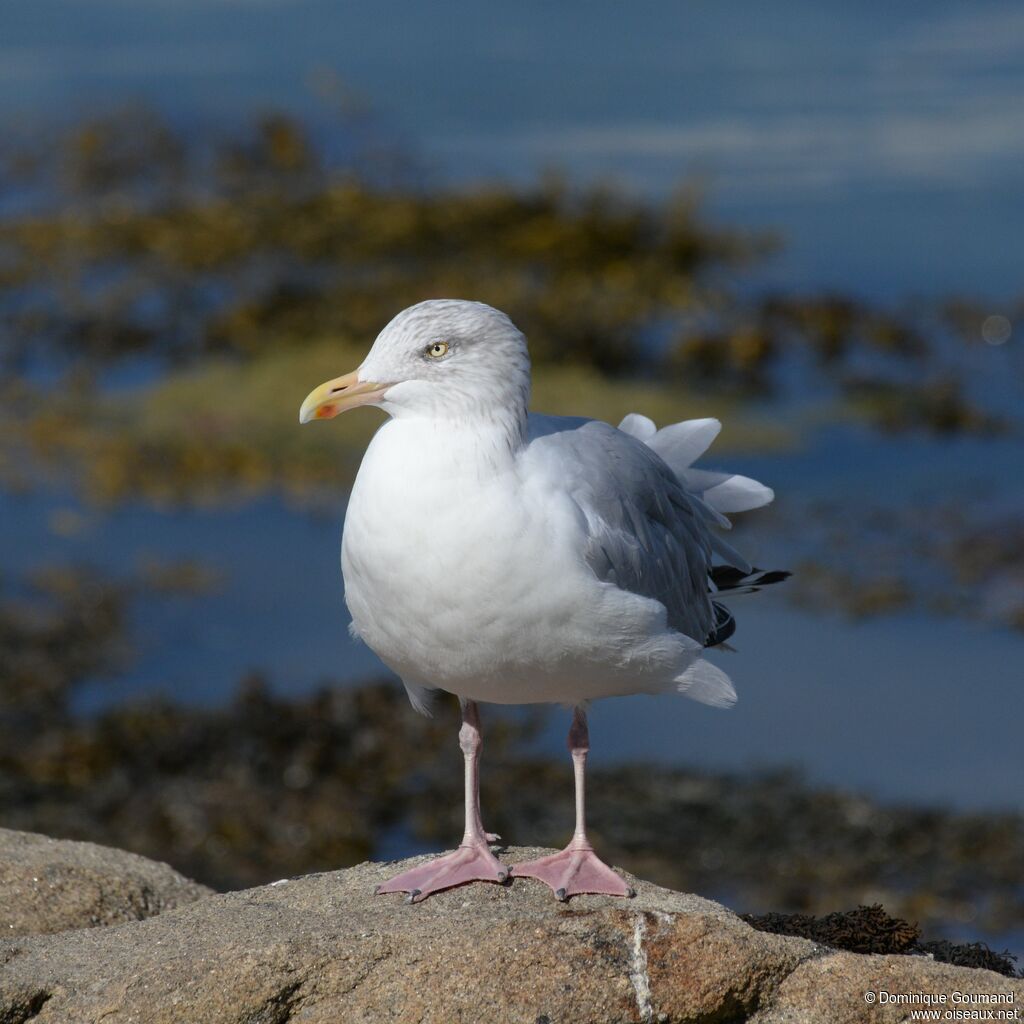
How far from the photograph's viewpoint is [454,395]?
516 centimetres

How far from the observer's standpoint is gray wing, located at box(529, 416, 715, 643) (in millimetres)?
5281

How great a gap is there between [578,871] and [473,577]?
1.27 m

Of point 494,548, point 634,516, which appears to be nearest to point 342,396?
point 494,548

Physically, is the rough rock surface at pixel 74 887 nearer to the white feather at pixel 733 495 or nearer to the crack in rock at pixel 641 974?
the crack in rock at pixel 641 974

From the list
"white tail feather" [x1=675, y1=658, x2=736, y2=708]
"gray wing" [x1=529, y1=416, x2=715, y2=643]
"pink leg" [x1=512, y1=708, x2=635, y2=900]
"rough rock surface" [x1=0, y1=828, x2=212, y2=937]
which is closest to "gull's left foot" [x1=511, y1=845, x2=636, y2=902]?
"pink leg" [x1=512, y1=708, x2=635, y2=900]

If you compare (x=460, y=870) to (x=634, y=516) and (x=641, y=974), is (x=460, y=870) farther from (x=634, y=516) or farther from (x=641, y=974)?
(x=634, y=516)

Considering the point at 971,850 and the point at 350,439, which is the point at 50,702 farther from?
the point at 971,850

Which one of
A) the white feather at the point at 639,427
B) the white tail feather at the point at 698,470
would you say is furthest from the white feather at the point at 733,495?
the white feather at the point at 639,427

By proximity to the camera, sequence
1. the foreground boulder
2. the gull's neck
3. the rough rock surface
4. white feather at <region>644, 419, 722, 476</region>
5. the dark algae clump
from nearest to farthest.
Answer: the foreground boulder
the gull's neck
the dark algae clump
the rough rock surface
white feather at <region>644, 419, 722, 476</region>

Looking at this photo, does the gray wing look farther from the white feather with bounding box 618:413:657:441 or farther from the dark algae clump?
the dark algae clump

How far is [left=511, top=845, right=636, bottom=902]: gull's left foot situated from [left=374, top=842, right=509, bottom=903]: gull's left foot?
3.6 inches

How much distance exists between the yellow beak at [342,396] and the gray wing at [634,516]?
21.9 inches

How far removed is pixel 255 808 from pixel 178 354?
1085 cm

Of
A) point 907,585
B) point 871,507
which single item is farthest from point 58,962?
point 871,507
